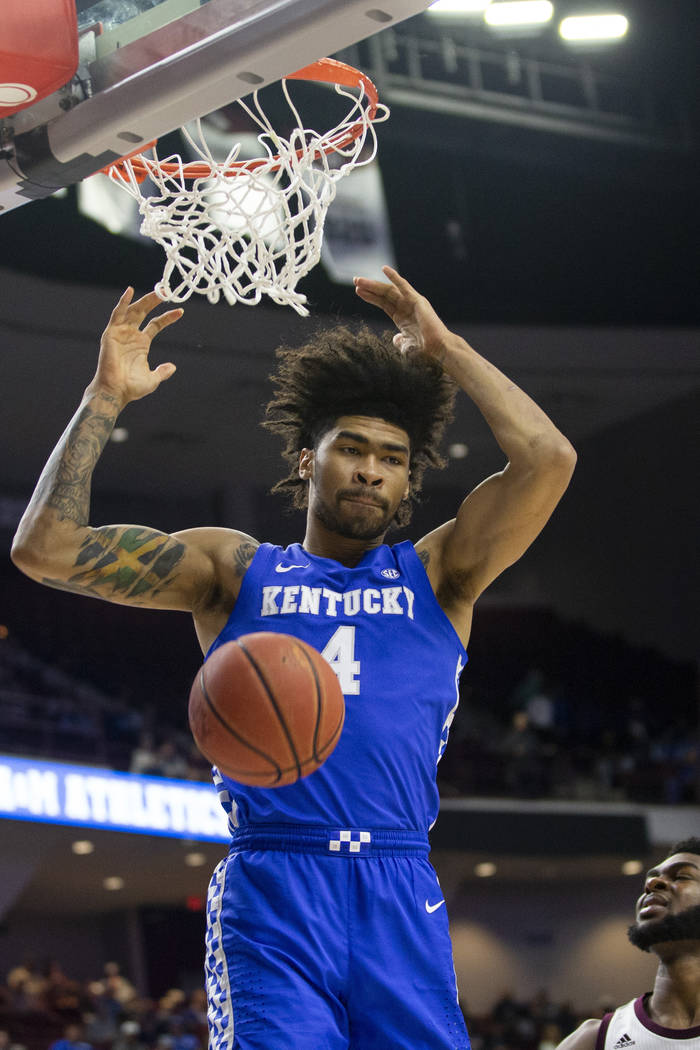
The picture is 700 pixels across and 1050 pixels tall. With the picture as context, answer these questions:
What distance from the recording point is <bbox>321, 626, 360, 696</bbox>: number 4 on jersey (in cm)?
283

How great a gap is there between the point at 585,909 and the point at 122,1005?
8591 mm

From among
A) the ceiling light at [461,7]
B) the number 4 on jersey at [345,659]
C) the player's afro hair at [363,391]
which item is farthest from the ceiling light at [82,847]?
the number 4 on jersey at [345,659]

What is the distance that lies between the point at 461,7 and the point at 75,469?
11.0 metres

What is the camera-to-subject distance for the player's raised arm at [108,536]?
9.58ft

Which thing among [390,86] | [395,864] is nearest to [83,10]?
[395,864]

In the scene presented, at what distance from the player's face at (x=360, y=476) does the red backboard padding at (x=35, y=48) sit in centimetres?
115

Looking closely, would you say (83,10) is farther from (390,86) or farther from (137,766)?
(137,766)

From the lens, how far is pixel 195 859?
1666 centimetres

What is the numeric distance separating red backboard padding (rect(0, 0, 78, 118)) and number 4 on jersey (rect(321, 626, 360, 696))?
5.25ft

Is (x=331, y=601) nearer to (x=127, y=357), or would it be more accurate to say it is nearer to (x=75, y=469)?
(x=75, y=469)

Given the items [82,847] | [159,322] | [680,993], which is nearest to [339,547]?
[159,322]

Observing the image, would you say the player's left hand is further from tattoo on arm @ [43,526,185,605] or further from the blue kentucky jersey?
tattoo on arm @ [43,526,185,605]

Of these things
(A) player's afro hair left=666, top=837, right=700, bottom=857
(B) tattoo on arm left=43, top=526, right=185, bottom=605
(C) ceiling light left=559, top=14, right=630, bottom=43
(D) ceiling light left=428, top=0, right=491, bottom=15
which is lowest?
(A) player's afro hair left=666, top=837, right=700, bottom=857

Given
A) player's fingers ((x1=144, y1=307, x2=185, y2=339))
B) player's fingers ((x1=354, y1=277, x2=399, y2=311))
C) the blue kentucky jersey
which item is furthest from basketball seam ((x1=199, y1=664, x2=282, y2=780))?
player's fingers ((x1=354, y1=277, x2=399, y2=311))
